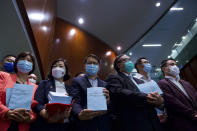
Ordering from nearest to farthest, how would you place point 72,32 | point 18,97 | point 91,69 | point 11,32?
point 18,97 → point 91,69 → point 11,32 → point 72,32

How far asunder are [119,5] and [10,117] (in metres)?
5.19

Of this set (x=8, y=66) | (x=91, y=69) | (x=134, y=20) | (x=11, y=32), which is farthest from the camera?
(x=134, y=20)


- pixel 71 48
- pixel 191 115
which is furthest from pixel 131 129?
pixel 71 48

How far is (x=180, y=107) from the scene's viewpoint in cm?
162

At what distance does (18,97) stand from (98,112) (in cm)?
65

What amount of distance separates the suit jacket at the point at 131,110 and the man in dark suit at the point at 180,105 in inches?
13.5

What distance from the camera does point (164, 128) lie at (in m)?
1.85

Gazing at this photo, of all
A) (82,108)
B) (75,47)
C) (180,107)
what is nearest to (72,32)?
(75,47)

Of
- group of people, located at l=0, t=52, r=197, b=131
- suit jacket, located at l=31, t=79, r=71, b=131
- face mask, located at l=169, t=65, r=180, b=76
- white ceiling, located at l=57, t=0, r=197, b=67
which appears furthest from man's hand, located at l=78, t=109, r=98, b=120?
white ceiling, located at l=57, t=0, r=197, b=67

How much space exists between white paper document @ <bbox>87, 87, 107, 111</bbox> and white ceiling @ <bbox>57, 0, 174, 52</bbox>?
4736 mm

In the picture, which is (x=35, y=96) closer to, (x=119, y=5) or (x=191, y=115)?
(x=191, y=115)

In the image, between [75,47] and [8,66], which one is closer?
[8,66]

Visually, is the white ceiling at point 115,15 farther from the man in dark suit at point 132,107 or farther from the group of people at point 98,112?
the man in dark suit at point 132,107

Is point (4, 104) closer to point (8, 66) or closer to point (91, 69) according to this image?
point (91, 69)
